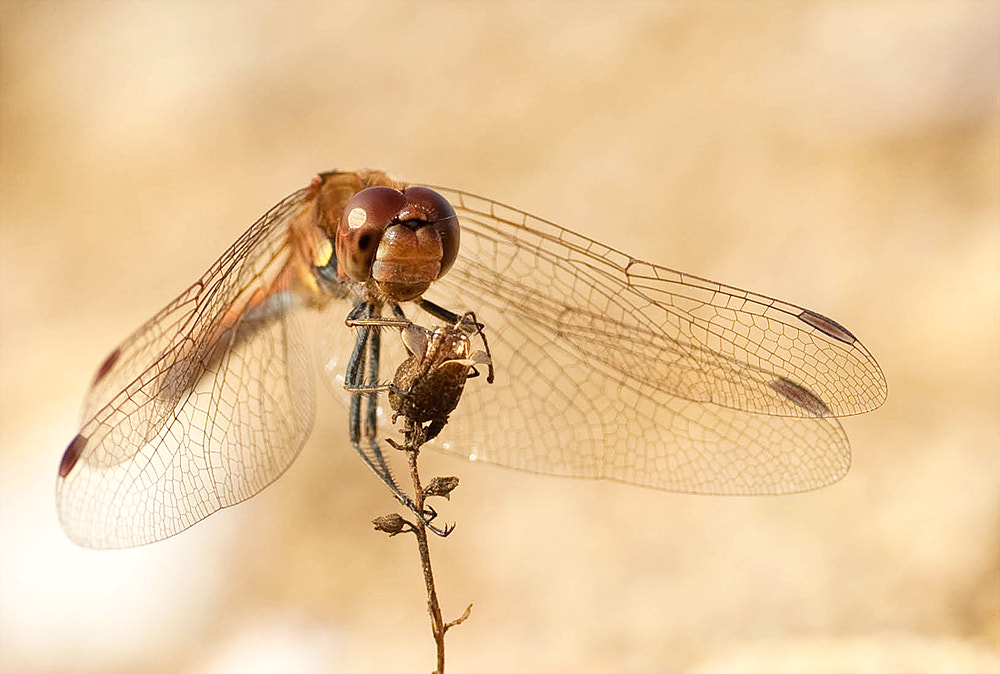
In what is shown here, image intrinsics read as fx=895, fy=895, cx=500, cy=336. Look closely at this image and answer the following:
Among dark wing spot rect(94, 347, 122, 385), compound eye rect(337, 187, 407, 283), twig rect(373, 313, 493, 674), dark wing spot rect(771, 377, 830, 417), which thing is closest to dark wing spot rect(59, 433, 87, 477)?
dark wing spot rect(94, 347, 122, 385)

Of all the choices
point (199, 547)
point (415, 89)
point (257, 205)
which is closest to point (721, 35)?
point (415, 89)

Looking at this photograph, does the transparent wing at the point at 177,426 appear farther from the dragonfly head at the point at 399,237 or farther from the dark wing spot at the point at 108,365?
the dragonfly head at the point at 399,237

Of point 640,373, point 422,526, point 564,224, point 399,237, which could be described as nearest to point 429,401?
point 422,526

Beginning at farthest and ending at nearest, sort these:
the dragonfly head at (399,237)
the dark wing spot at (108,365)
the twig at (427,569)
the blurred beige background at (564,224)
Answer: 1. the blurred beige background at (564,224)
2. the dark wing spot at (108,365)
3. the dragonfly head at (399,237)
4. the twig at (427,569)

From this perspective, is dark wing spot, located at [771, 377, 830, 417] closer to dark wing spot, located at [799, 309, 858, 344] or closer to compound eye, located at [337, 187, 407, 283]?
dark wing spot, located at [799, 309, 858, 344]

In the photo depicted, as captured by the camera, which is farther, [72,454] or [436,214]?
[72,454]

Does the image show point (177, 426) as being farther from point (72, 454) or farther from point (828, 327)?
point (828, 327)

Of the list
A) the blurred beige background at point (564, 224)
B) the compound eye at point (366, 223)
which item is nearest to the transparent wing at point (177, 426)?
the compound eye at point (366, 223)
